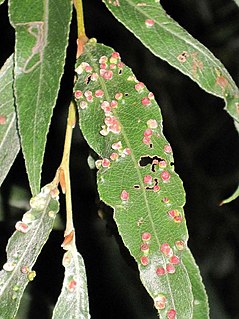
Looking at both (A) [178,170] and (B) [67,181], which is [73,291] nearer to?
(B) [67,181]

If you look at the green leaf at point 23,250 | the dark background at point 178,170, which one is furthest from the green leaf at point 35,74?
the dark background at point 178,170

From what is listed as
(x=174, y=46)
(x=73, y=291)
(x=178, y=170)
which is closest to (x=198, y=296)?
(x=73, y=291)

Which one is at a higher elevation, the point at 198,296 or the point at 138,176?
the point at 138,176

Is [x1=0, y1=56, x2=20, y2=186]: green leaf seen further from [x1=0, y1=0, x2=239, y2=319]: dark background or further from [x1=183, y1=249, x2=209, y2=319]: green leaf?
[x1=0, y1=0, x2=239, y2=319]: dark background

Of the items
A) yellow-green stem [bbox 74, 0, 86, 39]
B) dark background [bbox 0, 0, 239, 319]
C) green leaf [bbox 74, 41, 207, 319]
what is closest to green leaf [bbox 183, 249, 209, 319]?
green leaf [bbox 74, 41, 207, 319]

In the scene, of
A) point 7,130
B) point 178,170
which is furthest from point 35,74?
point 178,170

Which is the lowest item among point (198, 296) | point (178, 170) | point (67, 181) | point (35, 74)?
point (178, 170)

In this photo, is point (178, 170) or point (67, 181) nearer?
point (67, 181)
